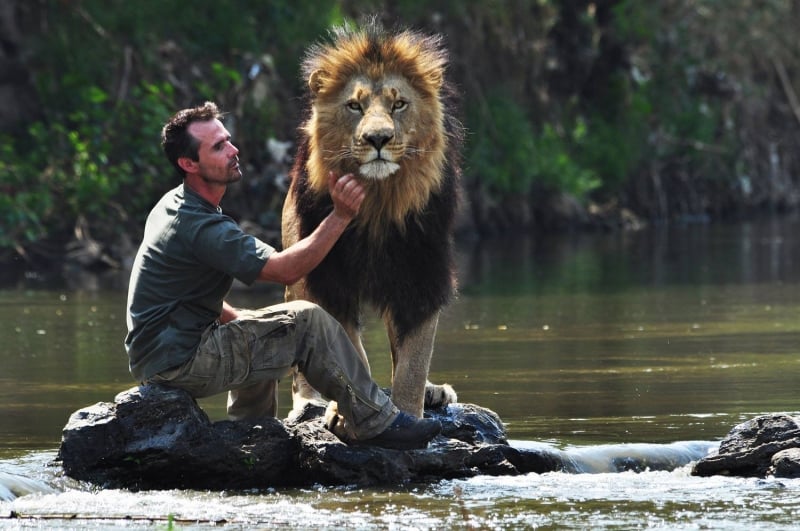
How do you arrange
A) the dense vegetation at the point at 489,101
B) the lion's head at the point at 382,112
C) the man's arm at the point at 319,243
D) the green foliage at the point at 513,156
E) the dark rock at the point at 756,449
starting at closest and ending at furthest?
the man's arm at the point at 319,243 → the dark rock at the point at 756,449 → the lion's head at the point at 382,112 → the dense vegetation at the point at 489,101 → the green foliage at the point at 513,156

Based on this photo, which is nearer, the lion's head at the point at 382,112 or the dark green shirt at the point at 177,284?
the dark green shirt at the point at 177,284

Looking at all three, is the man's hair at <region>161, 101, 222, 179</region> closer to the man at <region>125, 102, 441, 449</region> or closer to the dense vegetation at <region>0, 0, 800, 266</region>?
the man at <region>125, 102, 441, 449</region>

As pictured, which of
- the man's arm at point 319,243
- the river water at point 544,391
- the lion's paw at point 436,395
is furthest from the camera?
the lion's paw at point 436,395

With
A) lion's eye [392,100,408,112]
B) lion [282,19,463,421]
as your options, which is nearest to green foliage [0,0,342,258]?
lion [282,19,463,421]

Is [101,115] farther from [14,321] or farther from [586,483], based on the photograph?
[586,483]

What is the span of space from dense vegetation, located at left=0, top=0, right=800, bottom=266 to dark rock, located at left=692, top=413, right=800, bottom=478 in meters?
3.69

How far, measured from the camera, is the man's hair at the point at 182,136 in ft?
21.7

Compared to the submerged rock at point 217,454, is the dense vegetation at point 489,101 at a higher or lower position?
higher

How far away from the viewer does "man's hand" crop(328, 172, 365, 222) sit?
6500 mm

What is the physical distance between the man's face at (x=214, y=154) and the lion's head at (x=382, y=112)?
452mm

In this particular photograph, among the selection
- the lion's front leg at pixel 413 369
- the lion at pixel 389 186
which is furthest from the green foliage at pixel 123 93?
the lion's front leg at pixel 413 369

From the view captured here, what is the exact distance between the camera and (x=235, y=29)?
23.0m

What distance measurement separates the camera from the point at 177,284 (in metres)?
6.49

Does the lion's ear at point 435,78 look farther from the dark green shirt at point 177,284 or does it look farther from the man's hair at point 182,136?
the dark green shirt at point 177,284
